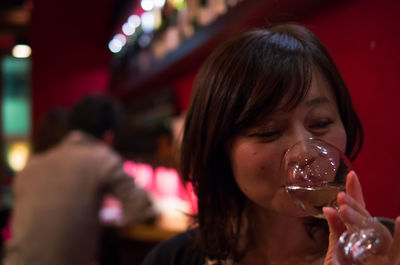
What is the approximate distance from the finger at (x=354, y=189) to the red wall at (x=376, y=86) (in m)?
0.29

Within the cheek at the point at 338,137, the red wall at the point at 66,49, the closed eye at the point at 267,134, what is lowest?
the cheek at the point at 338,137

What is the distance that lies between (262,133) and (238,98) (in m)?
0.09

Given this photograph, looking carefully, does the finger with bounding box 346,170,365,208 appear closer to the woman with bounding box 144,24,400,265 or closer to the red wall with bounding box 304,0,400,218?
the woman with bounding box 144,24,400,265

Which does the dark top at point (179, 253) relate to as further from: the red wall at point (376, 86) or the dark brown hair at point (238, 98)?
the red wall at point (376, 86)

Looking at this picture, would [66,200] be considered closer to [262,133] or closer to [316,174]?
[262,133]

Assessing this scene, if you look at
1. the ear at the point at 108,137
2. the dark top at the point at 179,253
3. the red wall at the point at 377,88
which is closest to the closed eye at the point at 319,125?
the red wall at the point at 377,88

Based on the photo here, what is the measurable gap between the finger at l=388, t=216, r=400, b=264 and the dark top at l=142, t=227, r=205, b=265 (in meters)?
0.62

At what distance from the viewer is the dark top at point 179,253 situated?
3.54ft

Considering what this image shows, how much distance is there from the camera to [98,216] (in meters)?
2.45

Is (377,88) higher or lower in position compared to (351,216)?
higher

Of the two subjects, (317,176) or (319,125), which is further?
(319,125)

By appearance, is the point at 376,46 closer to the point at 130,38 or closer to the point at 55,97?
the point at 130,38

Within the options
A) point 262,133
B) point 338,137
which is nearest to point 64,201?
point 262,133

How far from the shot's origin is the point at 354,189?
56cm
